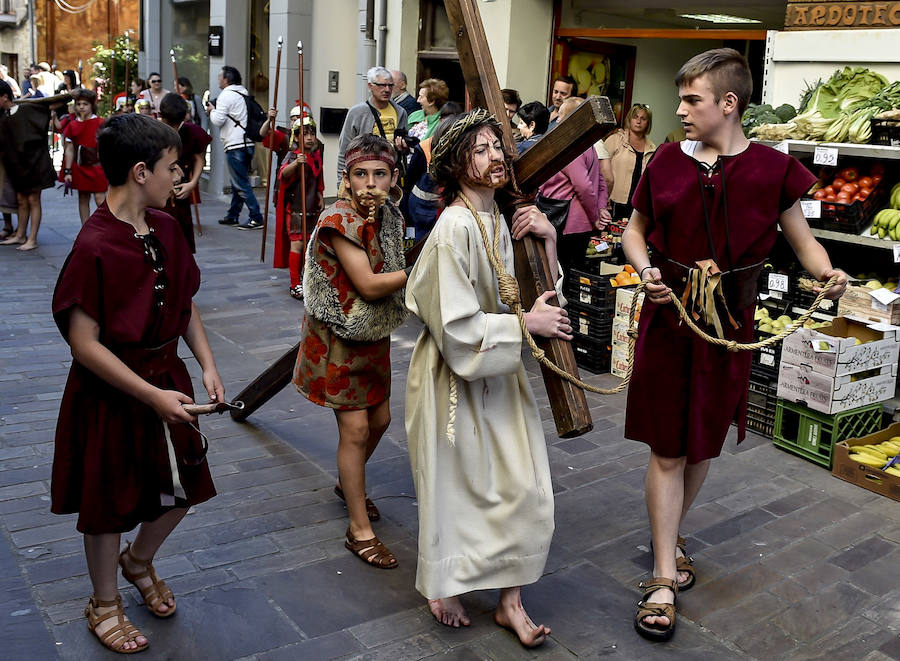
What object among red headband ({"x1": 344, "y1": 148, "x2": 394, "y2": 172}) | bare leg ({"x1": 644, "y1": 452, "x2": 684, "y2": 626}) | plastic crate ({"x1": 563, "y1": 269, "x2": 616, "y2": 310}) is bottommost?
bare leg ({"x1": 644, "y1": 452, "x2": 684, "y2": 626})

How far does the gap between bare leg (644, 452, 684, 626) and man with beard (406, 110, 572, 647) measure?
0.59 m

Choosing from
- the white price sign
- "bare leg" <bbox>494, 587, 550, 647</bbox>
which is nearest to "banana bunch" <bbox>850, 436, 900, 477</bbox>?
the white price sign

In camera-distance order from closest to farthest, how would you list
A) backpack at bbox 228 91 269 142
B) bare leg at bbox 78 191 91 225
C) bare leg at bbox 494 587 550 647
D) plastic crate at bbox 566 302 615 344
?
1. bare leg at bbox 494 587 550 647
2. plastic crate at bbox 566 302 615 344
3. bare leg at bbox 78 191 91 225
4. backpack at bbox 228 91 269 142

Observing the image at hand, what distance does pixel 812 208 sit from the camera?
20.0 feet

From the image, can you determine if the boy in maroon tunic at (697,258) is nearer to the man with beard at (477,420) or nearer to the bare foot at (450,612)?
the man with beard at (477,420)

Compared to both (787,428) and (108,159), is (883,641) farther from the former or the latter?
(108,159)

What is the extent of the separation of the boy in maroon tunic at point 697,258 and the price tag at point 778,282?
2401 mm

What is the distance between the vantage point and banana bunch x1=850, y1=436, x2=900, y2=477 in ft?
16.8

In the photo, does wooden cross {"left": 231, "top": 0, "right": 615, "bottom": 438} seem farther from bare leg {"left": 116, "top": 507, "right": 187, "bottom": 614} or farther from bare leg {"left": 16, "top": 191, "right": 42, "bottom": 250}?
bare leg {"left": 16, "top": 191, "right": 42, "bottom": 250}

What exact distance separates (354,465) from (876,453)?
2951 mm

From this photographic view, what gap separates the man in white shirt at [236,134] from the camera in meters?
12.7

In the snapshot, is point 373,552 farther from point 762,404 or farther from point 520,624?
point 762,404

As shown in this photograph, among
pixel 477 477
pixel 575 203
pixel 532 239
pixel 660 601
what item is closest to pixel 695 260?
pixel 532 239

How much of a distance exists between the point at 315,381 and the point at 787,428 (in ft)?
9.78
